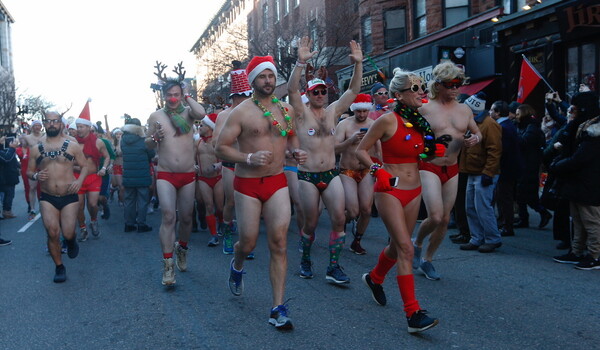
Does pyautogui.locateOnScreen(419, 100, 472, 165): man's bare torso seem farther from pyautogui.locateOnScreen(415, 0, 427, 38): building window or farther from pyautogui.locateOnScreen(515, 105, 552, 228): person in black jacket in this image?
pyautogui.locateOnScreen(415, 0, 427, 38): building window

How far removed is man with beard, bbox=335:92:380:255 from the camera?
23.6 feet

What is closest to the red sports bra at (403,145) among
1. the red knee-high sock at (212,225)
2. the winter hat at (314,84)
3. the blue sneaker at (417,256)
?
the winter hat at (314,84)

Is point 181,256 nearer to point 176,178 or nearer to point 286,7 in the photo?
point 176,178

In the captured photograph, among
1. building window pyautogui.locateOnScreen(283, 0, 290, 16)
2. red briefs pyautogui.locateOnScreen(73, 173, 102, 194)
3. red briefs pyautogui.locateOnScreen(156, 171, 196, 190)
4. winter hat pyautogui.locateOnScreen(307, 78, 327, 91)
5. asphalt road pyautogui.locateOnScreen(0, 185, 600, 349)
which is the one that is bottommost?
asphalt road pyautogui.locateOnScreen(0, 185, 600, 349)

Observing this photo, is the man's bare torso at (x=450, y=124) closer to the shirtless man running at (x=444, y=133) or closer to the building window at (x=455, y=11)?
the shirtless man running at (x=444, y=133)

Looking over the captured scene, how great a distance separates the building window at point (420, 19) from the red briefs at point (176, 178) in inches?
704

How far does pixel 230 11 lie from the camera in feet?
195

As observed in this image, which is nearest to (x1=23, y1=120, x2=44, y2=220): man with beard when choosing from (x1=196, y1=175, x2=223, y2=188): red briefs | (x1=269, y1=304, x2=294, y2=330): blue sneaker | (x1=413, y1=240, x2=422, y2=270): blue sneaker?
(x1=196, y1=175, x2=223, y2=188): red briefs

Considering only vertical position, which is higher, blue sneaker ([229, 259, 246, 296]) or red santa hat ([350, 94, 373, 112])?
red santa hat ([350, 94, 373, 112])

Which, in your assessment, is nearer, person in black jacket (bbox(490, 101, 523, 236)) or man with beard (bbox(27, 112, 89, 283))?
man with beard (bbox(27, 112, 89, 283))

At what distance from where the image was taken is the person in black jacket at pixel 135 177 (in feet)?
36.4

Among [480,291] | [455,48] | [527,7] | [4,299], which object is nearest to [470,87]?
[455,48]

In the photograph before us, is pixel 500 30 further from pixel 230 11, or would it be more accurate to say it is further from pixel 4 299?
pixel 230 11

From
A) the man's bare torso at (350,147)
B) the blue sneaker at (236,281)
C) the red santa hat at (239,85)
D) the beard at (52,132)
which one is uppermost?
the red santa hat at (239,85)
